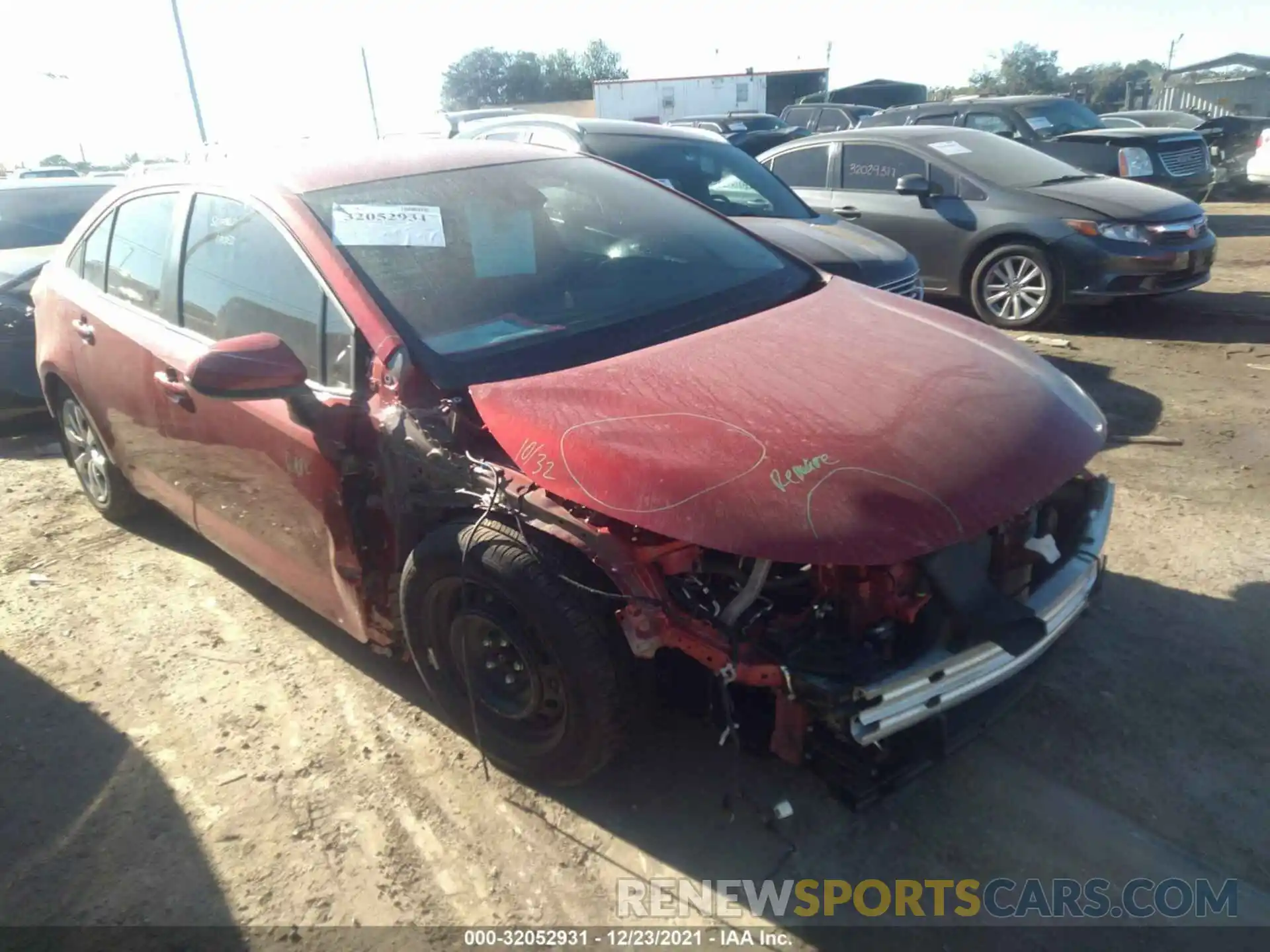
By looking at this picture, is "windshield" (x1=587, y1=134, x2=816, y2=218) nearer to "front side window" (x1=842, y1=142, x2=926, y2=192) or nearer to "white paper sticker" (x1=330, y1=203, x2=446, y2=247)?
"front side window" (x1=842, y1=142, x2=926, y2=192)

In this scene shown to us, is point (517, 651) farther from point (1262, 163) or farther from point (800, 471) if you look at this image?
point (1262, 163)

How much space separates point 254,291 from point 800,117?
1956 centimetres

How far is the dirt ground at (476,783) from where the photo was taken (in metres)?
2.63

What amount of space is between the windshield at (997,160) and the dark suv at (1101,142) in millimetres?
2633

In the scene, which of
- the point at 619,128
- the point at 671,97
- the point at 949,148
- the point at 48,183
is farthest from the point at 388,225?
the point at 671,97

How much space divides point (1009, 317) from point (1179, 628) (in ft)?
15.2

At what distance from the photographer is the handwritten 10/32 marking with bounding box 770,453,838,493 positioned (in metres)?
2.31

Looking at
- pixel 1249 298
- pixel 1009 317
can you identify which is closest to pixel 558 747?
pixel 1009 317

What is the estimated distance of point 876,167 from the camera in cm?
845

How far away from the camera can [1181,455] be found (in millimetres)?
5125

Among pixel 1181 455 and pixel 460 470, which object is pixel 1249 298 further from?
pixel 460 470

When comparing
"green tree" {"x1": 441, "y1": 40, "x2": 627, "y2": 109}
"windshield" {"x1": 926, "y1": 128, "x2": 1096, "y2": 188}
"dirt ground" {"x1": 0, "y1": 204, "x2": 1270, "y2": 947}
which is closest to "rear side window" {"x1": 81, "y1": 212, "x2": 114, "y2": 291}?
"dirt ground" {"x1": 0, "y1": 204, "x2": 1270, "y2": 947}

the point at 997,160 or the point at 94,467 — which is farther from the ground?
the point at 997,160

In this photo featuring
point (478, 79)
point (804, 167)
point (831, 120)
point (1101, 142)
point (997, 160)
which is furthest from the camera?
point (478, 79)
